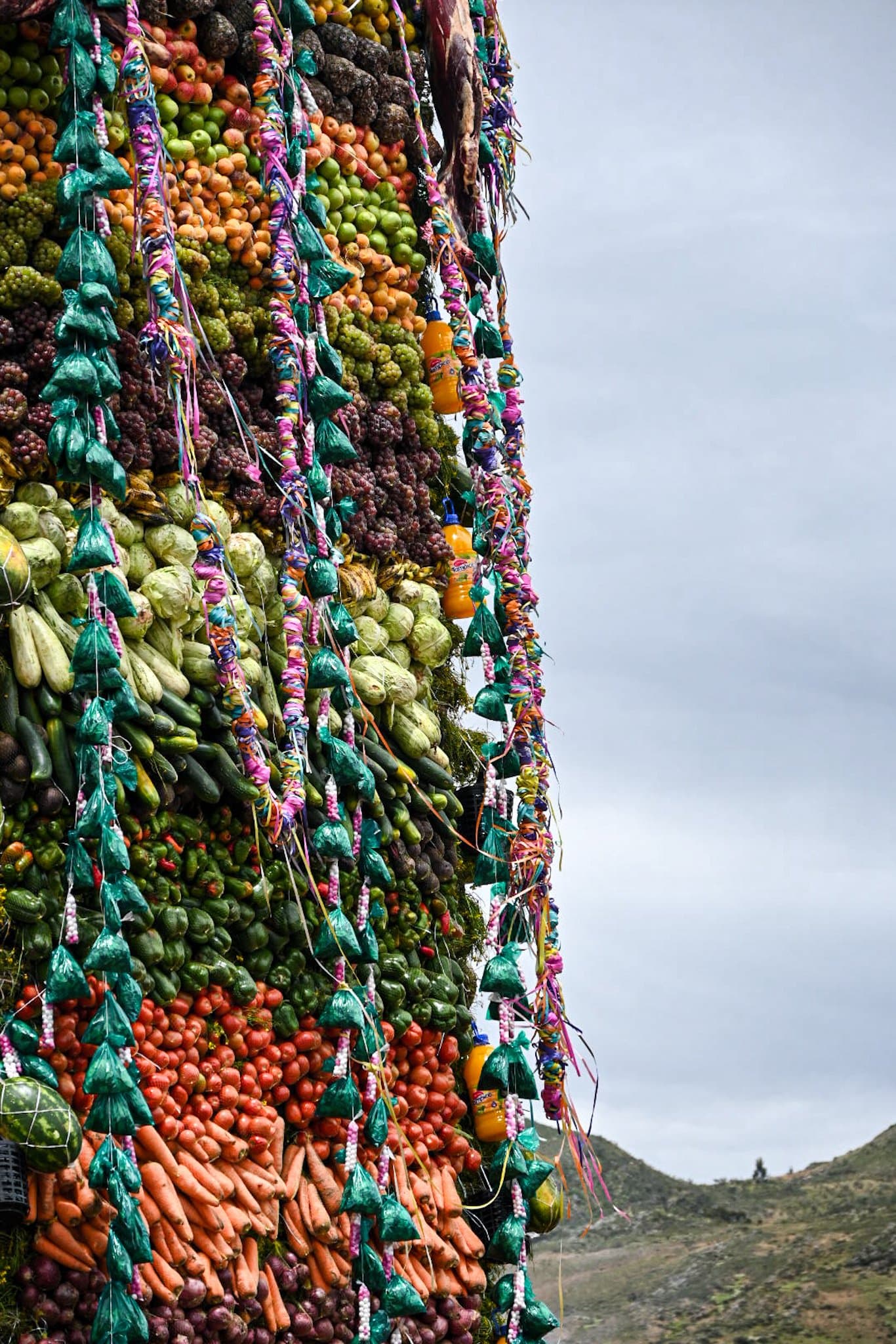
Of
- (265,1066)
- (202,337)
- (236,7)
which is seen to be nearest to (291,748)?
(265,1066)

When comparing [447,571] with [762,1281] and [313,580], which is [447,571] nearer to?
[313,580]

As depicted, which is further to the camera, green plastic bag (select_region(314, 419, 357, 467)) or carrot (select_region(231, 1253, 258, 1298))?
green plastic bag (select_region(314, 419, 357, 467))

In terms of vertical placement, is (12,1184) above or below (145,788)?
below

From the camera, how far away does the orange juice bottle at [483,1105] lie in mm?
5629

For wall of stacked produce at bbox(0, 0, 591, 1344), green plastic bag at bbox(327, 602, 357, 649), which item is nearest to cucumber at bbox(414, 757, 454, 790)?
wall of stacked produce at bbox(0, 0, 591, 1344)

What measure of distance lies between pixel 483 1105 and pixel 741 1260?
13.0 ft

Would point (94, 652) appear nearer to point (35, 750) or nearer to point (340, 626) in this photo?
point (35, 750)

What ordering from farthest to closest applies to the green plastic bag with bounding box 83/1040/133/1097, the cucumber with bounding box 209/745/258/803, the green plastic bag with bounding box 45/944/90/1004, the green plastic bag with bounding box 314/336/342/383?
the green plastic bag with bounding box 314/336/342/383 < the cucumber with bounding box 209/745/258/803 < the green plastic bag with bounding box 45/944/90/1004 < the green plastic bag with bounding box 83/1040/133/1097

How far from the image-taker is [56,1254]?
430cm

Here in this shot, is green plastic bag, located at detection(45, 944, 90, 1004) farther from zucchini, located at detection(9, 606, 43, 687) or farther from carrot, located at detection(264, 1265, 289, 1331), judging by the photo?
carrot, located at detection(264, 1265, 289, 1331)

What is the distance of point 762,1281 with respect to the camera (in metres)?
8.73

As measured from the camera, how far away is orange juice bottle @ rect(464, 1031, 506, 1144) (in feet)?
18.5

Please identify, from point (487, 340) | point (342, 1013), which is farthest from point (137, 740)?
point (487, 340)

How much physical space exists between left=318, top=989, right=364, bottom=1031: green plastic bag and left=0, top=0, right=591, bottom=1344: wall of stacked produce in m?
0.02
